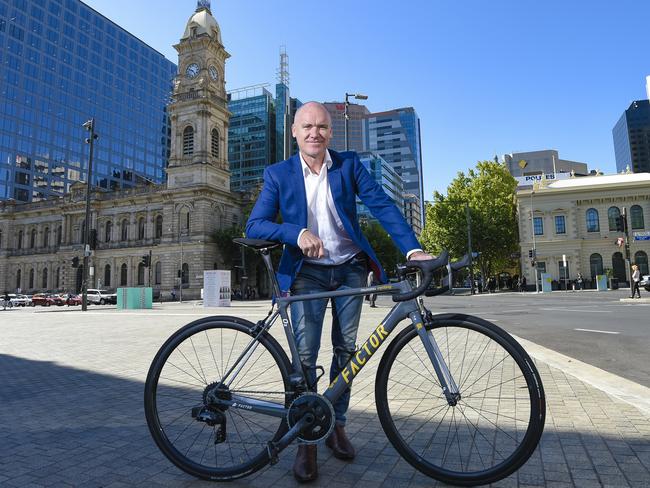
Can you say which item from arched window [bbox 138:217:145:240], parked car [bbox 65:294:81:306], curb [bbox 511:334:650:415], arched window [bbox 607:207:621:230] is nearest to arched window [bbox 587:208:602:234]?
arched window [bbox 607:207:621:230]

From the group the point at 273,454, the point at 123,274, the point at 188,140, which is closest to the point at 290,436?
the point at 273,454

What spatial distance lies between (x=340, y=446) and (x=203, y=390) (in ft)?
2.96

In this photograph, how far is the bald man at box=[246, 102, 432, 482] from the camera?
2.72m

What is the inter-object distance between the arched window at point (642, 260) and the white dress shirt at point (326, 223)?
49.9 m

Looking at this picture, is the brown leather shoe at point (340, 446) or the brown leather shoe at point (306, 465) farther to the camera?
the brown leather shoe at point (340, 446)

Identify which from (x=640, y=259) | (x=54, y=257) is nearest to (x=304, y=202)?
(x=640, y=259)

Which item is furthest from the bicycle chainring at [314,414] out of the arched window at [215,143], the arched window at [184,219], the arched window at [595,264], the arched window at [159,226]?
the arched window at [159,226]

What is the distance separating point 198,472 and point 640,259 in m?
51.3

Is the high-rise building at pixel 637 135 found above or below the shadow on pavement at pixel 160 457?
above

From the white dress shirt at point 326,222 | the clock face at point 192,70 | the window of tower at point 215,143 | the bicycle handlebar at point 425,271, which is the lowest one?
the bicycle handlebar at point 425,271

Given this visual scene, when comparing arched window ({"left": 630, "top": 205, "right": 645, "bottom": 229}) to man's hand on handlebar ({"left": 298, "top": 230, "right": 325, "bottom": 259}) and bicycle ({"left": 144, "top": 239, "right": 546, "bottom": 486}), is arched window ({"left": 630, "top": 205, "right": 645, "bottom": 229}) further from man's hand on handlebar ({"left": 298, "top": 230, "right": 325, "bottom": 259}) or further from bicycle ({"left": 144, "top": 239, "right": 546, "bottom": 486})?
man's hand on handlebar ({"left": 298, "top": 230, "right": 325, "bottom": 259})

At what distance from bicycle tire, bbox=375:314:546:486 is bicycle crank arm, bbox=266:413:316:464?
0.39 m

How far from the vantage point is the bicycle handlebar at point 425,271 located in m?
2.41

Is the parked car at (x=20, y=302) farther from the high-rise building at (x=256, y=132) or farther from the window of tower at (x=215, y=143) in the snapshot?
the high-rise building at (x=256, y=132)
